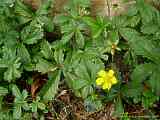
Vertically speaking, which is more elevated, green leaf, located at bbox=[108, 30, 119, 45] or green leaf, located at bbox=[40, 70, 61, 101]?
green leaf, located at bbox=[108, 30, 119, 45]

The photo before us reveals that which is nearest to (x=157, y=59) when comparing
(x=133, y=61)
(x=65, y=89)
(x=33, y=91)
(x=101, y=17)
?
(x=133, y=61)

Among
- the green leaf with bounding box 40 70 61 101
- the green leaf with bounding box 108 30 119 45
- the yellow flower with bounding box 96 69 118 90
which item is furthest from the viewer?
the green leaf with bounding box 40 70 61 101

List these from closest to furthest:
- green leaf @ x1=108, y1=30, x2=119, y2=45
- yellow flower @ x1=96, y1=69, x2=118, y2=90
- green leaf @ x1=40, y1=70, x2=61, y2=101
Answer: yellow flower @ x1=96, y1=69, x2=118, y2=90, green leaf @ x1=108, y1=30, x2=119, y2=45, green leaf @ x1=40, y1=70, x2=61, y2=101

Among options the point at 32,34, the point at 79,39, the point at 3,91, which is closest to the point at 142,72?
the point at 79,39

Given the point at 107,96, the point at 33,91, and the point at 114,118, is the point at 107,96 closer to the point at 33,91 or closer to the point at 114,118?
the point at 114,118

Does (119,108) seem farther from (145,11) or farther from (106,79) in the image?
(145,11)

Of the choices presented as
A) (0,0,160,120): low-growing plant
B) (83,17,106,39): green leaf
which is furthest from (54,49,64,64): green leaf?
(83,17,106,39): green leaf

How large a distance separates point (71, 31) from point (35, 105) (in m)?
0.55

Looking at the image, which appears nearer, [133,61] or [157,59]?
[157,59]

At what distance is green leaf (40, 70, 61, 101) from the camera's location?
2.77 meters

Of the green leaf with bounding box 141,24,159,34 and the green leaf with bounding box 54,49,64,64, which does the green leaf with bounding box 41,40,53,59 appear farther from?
the green leaf with bounding box 141,24,159,34

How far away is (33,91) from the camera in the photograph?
9.58ft

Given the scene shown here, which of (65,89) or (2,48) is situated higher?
→ (2,48)

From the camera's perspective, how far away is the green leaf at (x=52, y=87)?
9.09ft
